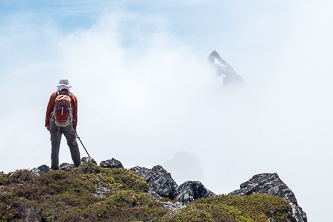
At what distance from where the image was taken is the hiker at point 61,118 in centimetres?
1766

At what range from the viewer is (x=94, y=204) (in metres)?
12.9

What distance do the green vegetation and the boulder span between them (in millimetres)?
2640

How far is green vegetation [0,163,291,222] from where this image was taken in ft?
37.2

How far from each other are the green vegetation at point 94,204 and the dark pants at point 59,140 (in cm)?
207

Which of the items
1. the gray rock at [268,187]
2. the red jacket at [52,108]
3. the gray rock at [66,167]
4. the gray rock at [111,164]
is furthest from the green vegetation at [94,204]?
the gray rock at [111,164]

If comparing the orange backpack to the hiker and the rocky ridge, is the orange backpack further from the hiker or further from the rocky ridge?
the rocky ridge

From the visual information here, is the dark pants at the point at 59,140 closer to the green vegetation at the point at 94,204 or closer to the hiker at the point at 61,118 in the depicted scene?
the hiker at the point at 61,118

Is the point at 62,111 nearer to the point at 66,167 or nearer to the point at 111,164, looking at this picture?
the point at 66,167

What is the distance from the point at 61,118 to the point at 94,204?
6.47 metres

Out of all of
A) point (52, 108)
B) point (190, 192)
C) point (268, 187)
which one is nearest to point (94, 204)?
point (190, 192)

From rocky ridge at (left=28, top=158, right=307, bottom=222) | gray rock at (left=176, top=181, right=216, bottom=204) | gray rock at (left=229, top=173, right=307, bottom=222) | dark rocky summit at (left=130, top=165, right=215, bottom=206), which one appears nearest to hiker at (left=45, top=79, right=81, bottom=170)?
rocky ridge at (left=28, top=158, right=307, bottom=222)

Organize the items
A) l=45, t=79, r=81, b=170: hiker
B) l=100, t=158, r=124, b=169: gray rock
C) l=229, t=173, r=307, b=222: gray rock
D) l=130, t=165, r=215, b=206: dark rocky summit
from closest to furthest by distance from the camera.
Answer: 1. l=229, t=173, r=307, b=222: gray rock
2. l=130, t=165, r=215, b=206: dark rocky summit
3. l=45, t=79, r=81, b=170: hiker
4. l=100, t=158, r=124, b=169: gray rock

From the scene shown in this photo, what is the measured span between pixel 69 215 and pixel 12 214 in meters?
2.22

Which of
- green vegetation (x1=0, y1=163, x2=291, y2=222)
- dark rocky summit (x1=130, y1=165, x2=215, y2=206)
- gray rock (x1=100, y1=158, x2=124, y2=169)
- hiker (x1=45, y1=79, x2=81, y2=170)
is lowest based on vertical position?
green vegetation (x1=0, y1=163, x2=291, y2=222)
